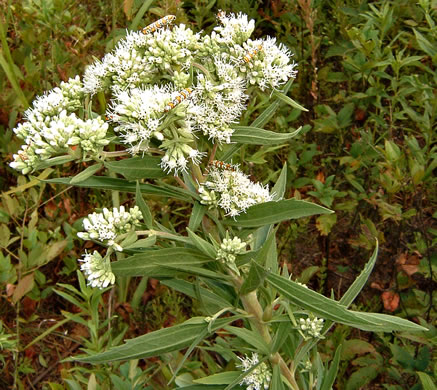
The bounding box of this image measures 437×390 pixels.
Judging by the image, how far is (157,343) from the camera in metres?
2.05

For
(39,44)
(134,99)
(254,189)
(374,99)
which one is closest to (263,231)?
(254,189)

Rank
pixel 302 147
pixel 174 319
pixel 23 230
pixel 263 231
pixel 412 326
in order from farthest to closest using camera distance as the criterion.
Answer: pixel 302 147
pixel 174 319
pixel 23 230
pixel 263 231
pixel 412 326

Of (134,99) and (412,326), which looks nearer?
(134,99)

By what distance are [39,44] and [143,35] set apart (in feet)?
8.98

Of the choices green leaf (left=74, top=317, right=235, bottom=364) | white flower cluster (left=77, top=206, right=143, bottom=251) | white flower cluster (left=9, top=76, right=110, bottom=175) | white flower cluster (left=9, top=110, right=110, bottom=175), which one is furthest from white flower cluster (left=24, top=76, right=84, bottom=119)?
green leaf (left=74, top=317, right=235, bottom=364)

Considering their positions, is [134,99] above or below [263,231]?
above

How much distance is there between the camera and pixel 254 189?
7.13 feet

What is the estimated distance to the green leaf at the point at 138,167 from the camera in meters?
1.93

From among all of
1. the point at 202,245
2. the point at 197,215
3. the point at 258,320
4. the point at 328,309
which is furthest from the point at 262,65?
the point at 258,320

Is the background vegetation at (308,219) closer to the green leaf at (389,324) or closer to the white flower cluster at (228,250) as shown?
the green leaf at (389,324)

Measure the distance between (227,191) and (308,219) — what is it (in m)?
2.16

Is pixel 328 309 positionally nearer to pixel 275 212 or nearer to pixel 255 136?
pixel 275 212

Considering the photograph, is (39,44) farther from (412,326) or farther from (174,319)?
(412,326)

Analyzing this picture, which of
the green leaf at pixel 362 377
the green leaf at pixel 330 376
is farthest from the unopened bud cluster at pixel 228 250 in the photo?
the green leaf at pixel 362 377
